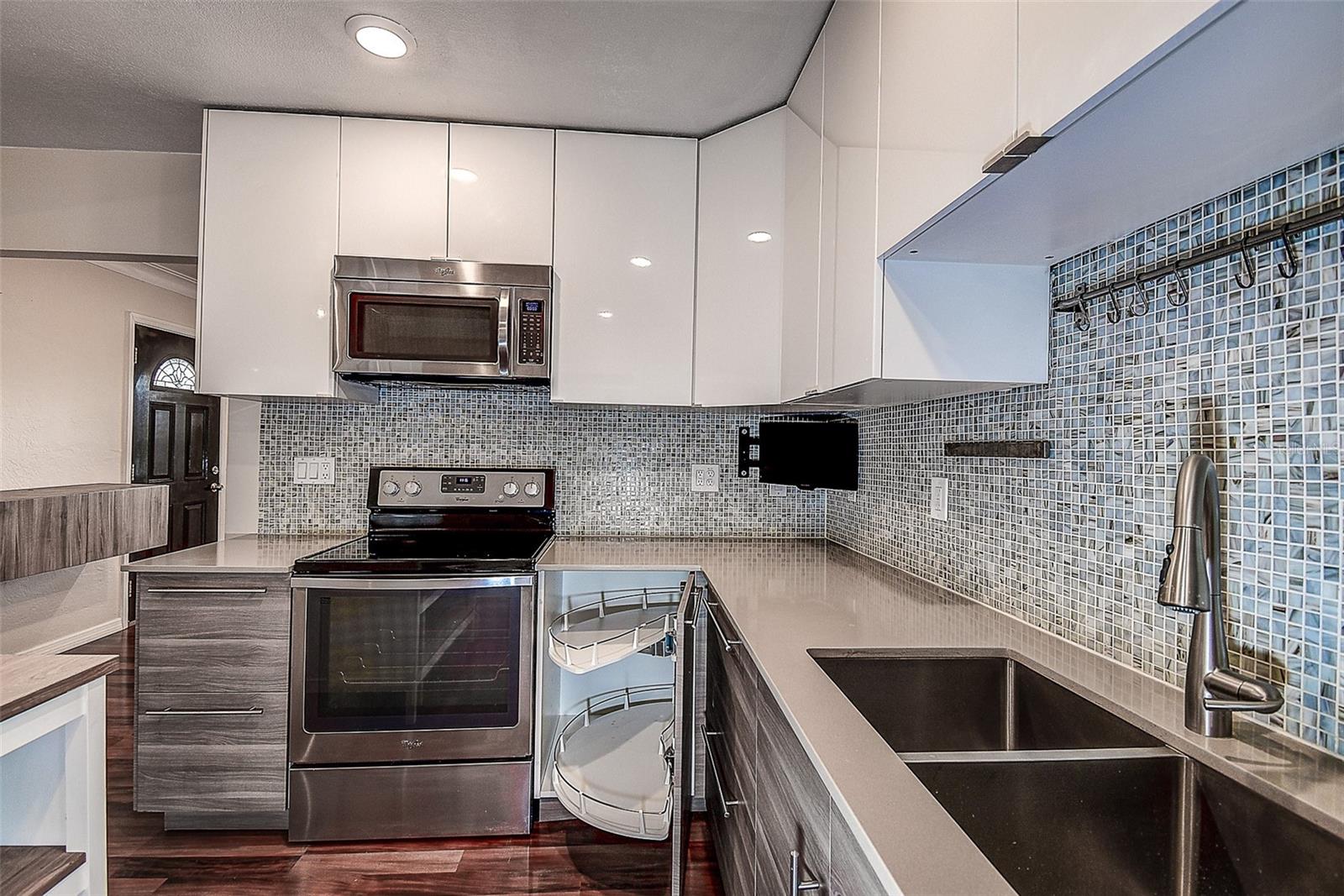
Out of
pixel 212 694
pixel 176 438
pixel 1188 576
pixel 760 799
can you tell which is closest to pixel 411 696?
pixel 212 694

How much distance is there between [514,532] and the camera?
257cm

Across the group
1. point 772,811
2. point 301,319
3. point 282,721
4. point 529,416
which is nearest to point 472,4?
point 301,319

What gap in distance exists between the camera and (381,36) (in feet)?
5.88

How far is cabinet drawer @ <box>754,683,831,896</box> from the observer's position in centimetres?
84

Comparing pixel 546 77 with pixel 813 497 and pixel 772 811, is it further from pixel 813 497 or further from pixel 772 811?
pixel 772 811

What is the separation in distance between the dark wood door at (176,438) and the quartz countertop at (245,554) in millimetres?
2610

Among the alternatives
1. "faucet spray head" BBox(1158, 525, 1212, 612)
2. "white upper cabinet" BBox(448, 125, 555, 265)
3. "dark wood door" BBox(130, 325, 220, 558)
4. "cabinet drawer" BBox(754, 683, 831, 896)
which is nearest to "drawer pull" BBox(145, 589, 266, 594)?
"white upper cabinet" BBox(448, 125, 555, 265)

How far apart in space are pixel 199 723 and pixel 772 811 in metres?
1.83

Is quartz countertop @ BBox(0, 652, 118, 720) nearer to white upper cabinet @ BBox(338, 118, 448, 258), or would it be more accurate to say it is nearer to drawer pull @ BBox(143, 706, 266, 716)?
drawer pull @ BBox(143, 706, 266, 716)

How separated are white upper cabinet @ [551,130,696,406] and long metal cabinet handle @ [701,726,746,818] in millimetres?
1063

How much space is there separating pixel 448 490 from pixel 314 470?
0.52m

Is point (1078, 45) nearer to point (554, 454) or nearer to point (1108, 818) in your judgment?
point (1108, 818)

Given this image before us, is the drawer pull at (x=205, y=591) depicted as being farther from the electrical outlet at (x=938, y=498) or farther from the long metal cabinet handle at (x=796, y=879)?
the electrical outlet at (x=938, y=498)

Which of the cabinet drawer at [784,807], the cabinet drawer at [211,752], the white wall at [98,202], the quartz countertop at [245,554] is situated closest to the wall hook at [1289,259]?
the cabinet drawer at [784,807]
